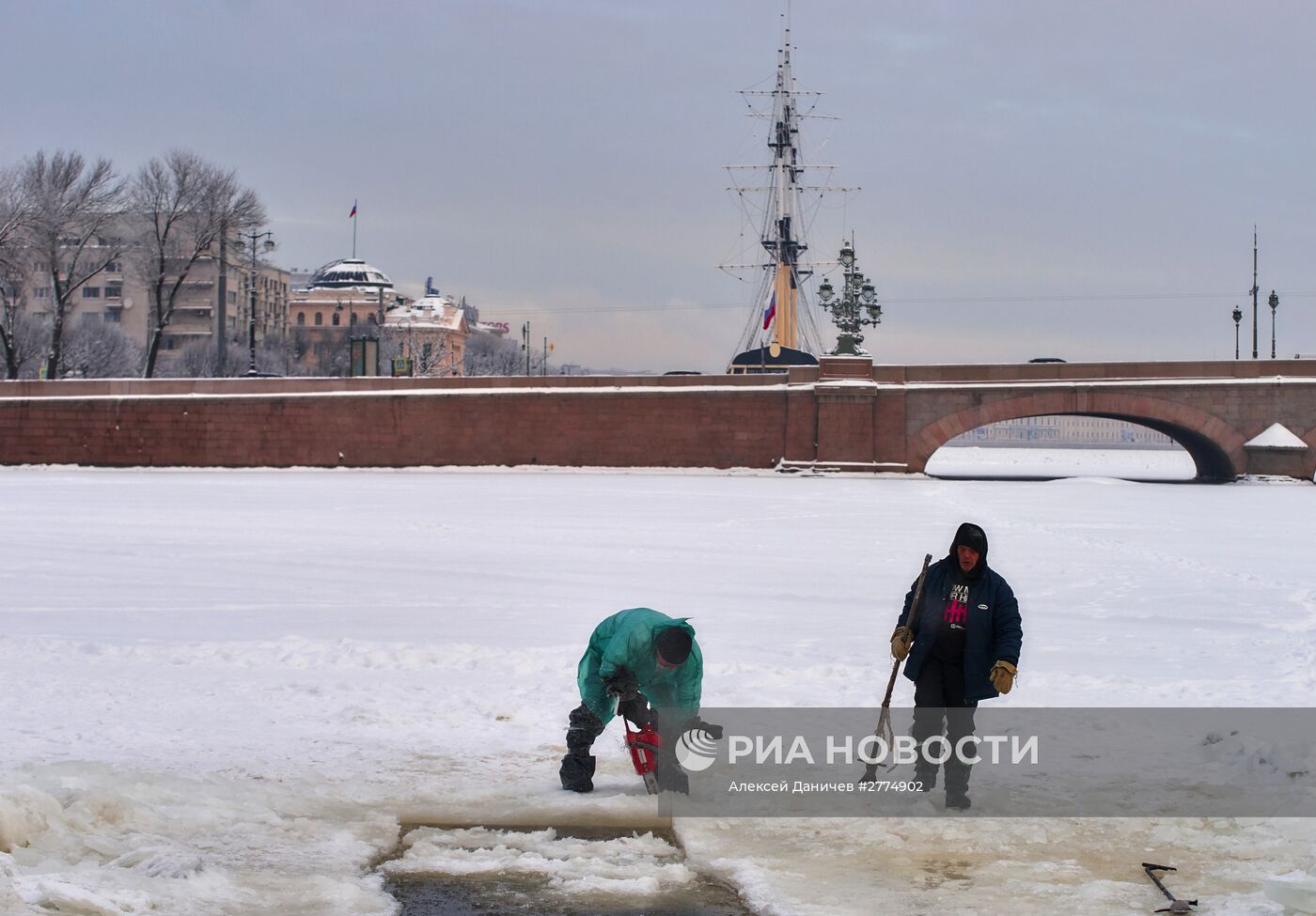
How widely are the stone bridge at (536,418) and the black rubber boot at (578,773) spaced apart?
35.2 m

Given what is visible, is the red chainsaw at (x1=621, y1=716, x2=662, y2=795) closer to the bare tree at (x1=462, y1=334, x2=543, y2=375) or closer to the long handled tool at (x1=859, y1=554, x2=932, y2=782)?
the long handled tool at (x1=859, y1=554, x2=932, y2=782)

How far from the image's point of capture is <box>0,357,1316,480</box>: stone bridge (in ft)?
137

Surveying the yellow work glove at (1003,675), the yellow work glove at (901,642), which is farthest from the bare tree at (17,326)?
the yellow work glove at (1003,675)

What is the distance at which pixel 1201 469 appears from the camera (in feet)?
159

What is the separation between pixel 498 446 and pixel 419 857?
37427 millimetres

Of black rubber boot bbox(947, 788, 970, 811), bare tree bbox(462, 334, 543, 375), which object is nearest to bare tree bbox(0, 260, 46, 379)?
bare tree bbox(462, 334, 543, 375)

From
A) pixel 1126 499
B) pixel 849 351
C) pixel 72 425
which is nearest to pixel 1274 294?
pixel 849 351

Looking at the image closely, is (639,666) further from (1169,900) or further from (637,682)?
(1169,900)

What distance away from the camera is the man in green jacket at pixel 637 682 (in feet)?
20.9

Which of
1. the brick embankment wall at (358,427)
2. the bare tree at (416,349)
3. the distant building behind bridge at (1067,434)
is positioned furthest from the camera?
the distant building behind bridge at (1067,434)

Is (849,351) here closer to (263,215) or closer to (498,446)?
(498,446)

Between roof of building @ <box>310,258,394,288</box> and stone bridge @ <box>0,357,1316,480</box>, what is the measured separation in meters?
67.0

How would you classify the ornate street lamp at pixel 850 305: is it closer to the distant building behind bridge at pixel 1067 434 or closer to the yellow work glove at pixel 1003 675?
the yellow work glove at pixel 1003 675

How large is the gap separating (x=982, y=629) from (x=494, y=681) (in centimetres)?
427
